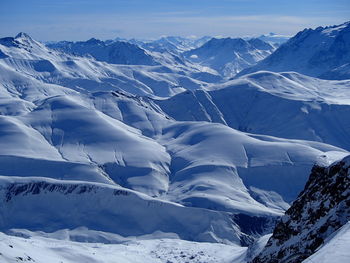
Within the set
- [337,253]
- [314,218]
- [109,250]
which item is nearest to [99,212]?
[109,250]

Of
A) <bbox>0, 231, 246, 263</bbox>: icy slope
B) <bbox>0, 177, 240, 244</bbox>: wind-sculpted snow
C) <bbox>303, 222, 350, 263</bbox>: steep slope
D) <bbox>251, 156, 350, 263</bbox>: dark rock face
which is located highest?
<bbox>303, 222, 350, 263</bbox>: steep slope

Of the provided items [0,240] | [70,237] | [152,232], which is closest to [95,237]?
[70,237]

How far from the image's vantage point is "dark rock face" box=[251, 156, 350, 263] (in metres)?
49.1

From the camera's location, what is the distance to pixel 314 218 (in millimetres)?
53531

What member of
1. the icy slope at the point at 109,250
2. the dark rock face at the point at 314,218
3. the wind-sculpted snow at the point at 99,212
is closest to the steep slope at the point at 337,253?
the dark rock face at the point at 314,218

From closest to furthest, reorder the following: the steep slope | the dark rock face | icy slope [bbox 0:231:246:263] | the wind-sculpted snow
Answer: the steep slope → the dark rock face → icy slope [bbox 0:231:246:263] → the wind-sculpted snow

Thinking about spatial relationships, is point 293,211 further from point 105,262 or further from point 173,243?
point 173,243

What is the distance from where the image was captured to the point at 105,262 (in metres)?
110

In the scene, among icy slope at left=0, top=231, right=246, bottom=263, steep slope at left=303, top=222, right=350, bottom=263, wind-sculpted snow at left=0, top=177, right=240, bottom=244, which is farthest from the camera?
wind-sculpted snow at left=0, top=177, right=240, bottom=244

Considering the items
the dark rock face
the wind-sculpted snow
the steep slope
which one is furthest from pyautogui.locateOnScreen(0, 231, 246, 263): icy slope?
the steep slope

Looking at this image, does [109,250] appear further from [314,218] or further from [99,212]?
[314,218]

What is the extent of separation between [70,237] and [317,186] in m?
111

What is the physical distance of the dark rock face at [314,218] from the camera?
4912 cm

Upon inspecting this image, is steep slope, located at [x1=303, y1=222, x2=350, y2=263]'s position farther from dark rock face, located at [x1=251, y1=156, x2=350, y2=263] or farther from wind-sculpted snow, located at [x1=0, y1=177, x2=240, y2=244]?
wind-sculpted snow, located at [x1=0, y1=177, x2=240, y2=244]
